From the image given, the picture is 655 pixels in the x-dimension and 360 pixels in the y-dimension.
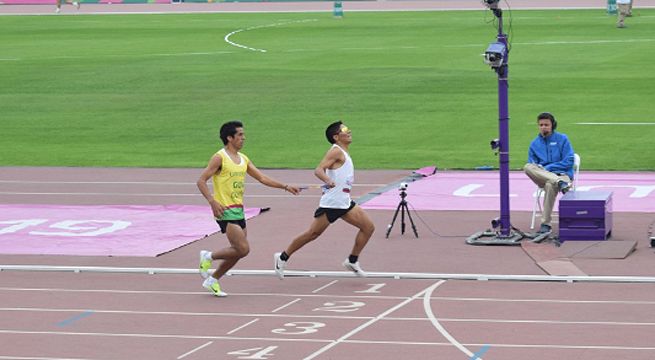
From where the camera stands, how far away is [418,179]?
2702 cm

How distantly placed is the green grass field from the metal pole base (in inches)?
330

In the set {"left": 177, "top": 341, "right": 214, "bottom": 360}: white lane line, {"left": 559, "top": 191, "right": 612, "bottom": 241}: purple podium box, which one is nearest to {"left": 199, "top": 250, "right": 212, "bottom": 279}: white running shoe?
{"left": 177, "top": 341, "right": 214, "bottom": 360}: white lane line

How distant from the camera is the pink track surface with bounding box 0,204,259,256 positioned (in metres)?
20.6

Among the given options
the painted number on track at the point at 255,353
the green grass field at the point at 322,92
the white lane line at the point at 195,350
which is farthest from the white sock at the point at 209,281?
the green grass field at the point at 322,92

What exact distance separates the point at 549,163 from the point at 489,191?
13.0ft

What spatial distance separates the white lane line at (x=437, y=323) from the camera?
1423cm

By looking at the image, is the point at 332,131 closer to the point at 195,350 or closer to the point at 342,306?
the point at 342,306

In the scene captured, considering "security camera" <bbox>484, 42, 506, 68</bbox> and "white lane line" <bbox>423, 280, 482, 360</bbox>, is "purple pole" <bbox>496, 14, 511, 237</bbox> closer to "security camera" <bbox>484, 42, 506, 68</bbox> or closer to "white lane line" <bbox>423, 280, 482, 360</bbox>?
"security camera" <bbox>484, 42, 506, 68</bbox>

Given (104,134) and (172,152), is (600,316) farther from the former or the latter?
(104,134)

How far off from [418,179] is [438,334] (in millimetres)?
12206

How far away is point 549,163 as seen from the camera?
70.4ft

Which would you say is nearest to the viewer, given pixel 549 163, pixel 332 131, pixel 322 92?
pixel 332 131

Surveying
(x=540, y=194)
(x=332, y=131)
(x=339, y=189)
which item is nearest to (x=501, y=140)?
(x=540, y=194)

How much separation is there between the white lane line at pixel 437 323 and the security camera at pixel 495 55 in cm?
355
